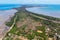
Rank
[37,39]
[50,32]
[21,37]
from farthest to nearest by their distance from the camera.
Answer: [50,32] < [21,37] < [37,39]

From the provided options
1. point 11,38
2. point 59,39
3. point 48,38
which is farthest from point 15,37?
point 59,39

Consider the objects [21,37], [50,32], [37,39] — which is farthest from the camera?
[50,32]

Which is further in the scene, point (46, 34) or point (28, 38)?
point (46, 34)

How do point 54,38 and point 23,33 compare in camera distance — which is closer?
point 54,38

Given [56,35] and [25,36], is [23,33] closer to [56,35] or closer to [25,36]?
[25,36]

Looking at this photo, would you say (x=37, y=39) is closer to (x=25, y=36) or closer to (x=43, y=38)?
(x=43, y=38)

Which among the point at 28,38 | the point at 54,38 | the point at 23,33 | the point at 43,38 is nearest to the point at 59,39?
the point at 54,38

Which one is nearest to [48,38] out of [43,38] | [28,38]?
[43,38]
